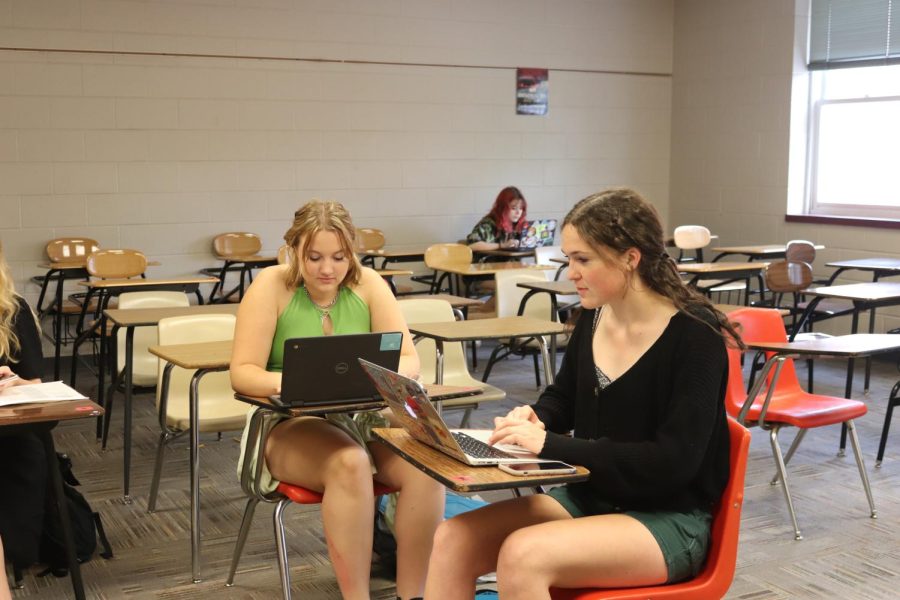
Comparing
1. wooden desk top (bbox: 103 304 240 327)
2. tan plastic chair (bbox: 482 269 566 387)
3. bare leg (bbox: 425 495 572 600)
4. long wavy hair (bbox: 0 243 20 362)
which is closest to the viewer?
bare leg (bbox: 425 495 572 600)

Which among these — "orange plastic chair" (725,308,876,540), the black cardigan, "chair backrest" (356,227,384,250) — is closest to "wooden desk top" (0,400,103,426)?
the black cardigan

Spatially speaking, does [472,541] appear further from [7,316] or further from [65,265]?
[65,265]

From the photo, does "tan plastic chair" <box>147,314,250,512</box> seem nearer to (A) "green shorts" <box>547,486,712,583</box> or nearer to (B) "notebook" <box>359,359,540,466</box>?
(B) "notebook" <box>359,359,540,466</box>

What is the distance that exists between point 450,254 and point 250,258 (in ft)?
4.58

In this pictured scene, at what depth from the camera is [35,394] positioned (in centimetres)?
238

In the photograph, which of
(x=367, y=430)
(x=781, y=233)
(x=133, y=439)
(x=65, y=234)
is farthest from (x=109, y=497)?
(x=781, y=233)

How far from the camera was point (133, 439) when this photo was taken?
4715mm

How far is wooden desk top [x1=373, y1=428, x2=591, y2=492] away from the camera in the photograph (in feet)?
5.23

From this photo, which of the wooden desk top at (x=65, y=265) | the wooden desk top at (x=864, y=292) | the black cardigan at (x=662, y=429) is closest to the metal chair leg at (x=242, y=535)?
the black cardigan at (x=662, y=429)

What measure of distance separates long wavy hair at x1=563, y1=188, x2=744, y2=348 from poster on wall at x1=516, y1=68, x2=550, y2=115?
6.51m

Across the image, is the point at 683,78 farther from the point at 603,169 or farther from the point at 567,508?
the point at 567,508

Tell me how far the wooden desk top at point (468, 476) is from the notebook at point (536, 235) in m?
5.44

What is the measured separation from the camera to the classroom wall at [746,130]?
24.7 feet

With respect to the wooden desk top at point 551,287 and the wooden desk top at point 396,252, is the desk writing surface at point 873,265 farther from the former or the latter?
the wooden desk top at point 396,252
